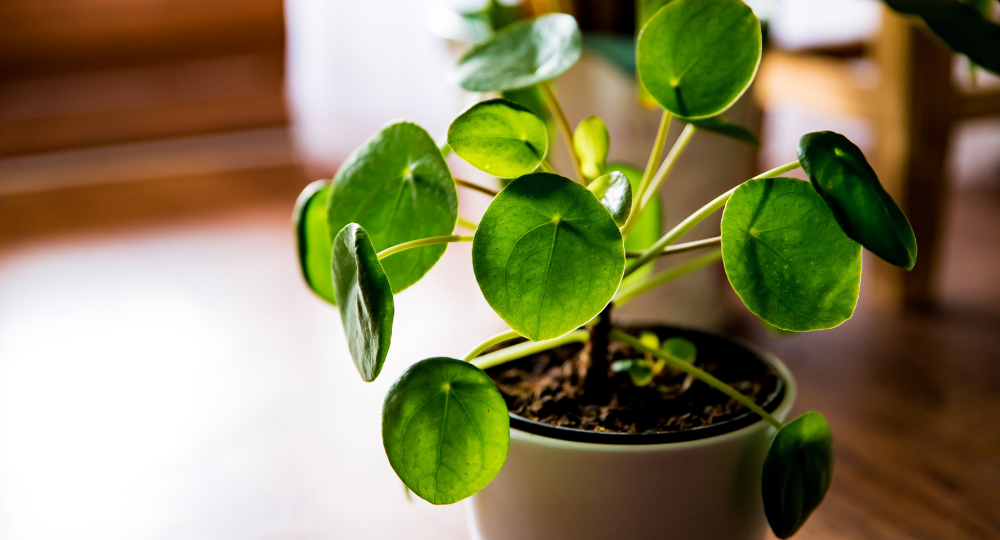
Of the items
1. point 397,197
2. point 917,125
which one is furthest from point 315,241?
point 917,125

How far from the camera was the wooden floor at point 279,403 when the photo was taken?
69 cm

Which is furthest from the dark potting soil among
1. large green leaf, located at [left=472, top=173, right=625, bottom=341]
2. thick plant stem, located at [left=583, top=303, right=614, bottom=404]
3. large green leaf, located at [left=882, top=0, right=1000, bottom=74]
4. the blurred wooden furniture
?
the blurred wooden furniture

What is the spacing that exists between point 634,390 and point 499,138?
21 centimetres

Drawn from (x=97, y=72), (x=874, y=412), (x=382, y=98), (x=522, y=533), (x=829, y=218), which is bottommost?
(x=382, y=98)

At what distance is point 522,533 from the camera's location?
46 cm

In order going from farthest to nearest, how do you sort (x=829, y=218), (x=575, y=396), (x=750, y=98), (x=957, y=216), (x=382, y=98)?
(x=382, y=98) → (x=957, y=216) → (x=750, y=98) → (x=575, y=396) → (x=829, y=218)

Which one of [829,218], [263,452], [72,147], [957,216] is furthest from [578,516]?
[72,147]

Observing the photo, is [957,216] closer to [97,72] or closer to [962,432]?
[962,432]

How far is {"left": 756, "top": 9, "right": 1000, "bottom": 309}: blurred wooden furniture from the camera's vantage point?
3.93 feet

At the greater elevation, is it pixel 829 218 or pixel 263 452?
pixel 829 218

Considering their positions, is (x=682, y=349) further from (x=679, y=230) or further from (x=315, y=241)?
(x=315, y=241)

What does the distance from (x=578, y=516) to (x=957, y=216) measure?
5.05 ft

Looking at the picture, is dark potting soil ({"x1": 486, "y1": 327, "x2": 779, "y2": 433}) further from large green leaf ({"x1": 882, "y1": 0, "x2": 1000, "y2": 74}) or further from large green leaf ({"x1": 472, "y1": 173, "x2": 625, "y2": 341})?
large green leaf ({"x1": 882, "y1": 0, "x2": 1000, "y2": 74})

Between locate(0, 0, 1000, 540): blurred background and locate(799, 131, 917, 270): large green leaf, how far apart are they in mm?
386
